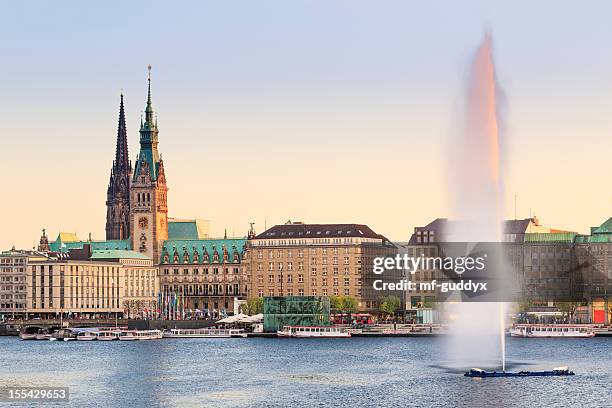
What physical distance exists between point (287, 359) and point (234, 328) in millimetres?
68799

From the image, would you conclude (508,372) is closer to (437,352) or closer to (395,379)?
(395,379)

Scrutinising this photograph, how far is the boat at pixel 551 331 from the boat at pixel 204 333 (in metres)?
30.9

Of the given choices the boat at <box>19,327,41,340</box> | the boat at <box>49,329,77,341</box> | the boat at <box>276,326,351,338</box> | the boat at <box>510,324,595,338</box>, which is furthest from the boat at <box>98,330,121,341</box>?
the boat at <box>510,324,595,338</box>

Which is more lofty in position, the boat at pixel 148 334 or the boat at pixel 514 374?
the boat at pixel 148 334

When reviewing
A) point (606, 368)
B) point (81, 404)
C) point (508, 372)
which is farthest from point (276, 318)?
point (81, 404)

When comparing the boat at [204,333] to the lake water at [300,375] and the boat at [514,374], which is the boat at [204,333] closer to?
the lake water at [300,375]

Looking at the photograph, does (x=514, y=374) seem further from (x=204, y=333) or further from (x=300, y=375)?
(x=204, y=333)

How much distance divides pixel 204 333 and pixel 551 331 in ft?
131

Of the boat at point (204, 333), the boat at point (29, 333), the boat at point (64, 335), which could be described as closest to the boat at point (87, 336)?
the boat at point (64, 335)

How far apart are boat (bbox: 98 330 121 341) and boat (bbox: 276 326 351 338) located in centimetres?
1783

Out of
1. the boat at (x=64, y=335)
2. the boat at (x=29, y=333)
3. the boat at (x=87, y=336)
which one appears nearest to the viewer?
the boat at (x=87, y=336)

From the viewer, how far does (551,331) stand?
572ft

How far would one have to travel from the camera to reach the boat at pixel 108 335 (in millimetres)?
178375

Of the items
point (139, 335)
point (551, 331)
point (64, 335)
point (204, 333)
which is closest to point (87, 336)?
point (64, 335)
